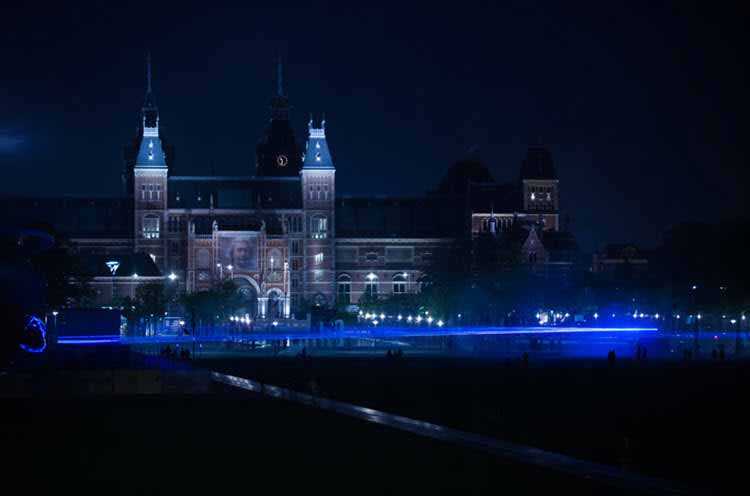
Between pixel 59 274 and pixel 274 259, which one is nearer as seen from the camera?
pixel 59 274

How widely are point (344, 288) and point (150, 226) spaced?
26.2 m

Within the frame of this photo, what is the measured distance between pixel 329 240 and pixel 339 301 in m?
8.05

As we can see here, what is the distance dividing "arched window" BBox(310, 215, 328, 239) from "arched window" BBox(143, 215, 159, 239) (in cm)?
1915

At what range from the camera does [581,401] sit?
44219 mm

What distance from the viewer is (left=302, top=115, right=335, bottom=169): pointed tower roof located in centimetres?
17200

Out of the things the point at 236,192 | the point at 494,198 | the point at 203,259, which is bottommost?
the point at 203,259

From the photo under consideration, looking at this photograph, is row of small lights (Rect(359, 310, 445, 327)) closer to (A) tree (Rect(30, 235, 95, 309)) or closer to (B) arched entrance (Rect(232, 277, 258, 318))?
(B) arched entrance (Rect(232, 277, 258, 318))

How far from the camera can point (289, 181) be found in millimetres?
178500

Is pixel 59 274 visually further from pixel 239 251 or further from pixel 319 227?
pixel 319 227

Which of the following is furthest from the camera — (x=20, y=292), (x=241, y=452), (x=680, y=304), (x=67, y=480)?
(x=680, y=304)

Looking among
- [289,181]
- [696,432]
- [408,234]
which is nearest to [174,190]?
[289,181]

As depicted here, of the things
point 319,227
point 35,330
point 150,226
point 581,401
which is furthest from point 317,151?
point 35,330

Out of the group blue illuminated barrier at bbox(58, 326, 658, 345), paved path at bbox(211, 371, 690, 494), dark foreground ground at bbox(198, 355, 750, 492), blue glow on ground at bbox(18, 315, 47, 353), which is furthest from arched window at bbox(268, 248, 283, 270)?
blue glow on ground at bbox(18, 315, 47, 353)

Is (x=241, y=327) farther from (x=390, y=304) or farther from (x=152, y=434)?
(x=152, y=434)
